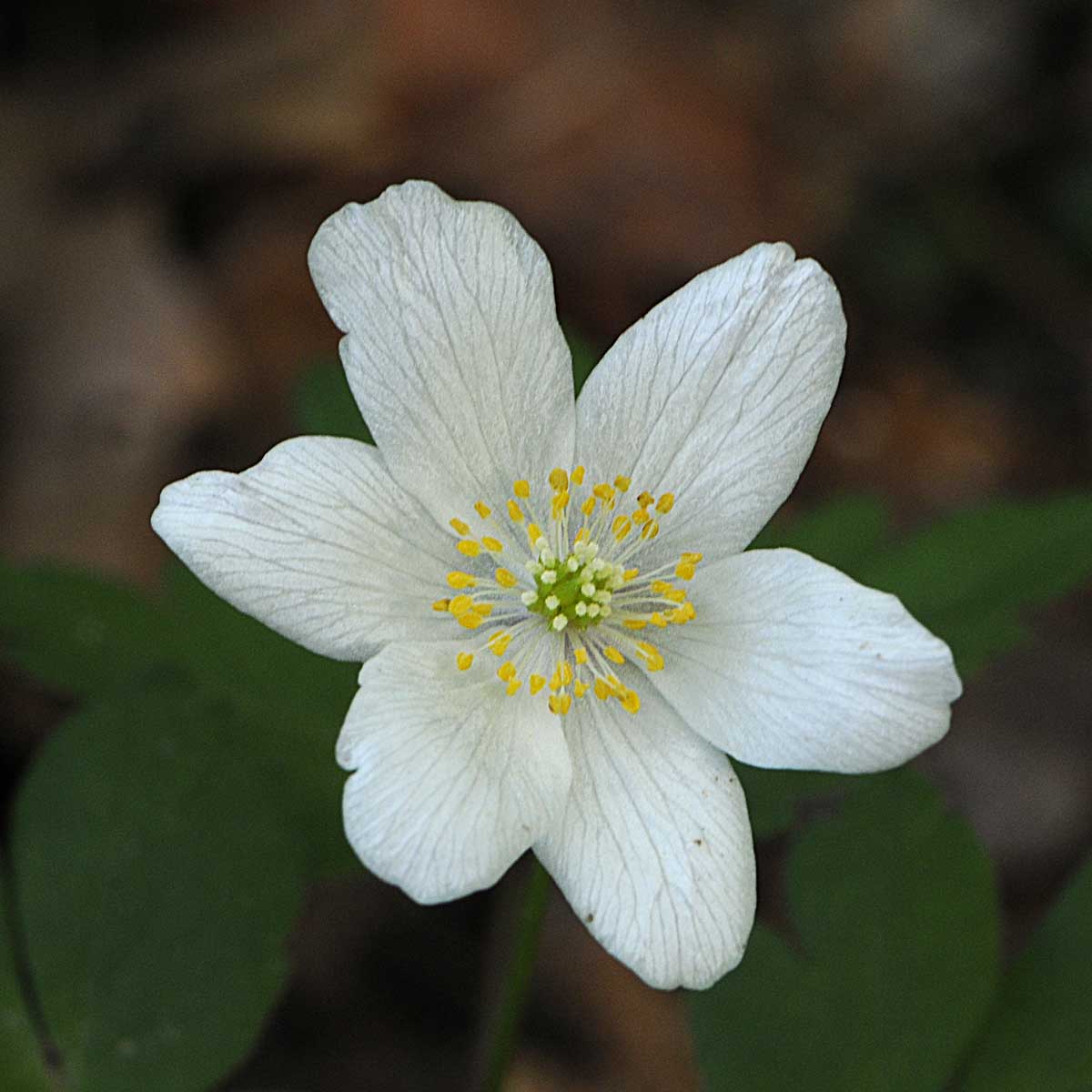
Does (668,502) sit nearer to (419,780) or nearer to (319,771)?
(419,780)

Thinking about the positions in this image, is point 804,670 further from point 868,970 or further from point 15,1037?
point 15,1037

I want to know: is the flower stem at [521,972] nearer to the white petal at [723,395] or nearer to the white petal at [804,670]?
the white petal at [804,670]

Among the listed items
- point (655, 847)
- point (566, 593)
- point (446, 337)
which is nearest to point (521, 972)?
point (655, 847)

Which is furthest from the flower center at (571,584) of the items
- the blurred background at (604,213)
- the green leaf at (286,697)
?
the blurred background at (604,213)

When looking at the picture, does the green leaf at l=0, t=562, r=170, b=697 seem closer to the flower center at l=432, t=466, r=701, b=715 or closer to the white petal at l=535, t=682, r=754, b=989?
the flower center at l=432, t=466, r=701, b=715

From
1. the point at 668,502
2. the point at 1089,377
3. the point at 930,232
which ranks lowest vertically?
the point at 1089,377

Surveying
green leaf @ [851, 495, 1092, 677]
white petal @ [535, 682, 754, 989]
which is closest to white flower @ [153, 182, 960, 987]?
white petal @ [535, 682, 754, 989]

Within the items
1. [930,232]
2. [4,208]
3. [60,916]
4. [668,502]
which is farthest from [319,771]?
[930,232]
